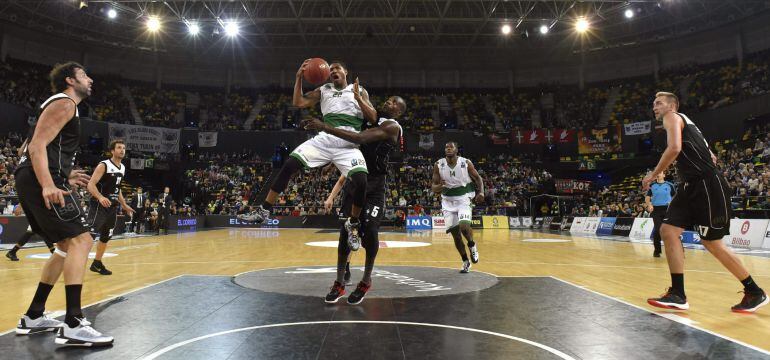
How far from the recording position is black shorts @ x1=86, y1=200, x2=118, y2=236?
717 cm

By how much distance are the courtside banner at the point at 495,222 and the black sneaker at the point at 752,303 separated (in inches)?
806

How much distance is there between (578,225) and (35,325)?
21.2 meters

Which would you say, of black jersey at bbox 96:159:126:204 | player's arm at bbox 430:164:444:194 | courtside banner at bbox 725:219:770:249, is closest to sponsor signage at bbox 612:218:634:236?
courtside banner at bbox 725:219:770:249

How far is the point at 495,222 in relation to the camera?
2484 cm

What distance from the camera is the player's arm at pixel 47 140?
125 inches

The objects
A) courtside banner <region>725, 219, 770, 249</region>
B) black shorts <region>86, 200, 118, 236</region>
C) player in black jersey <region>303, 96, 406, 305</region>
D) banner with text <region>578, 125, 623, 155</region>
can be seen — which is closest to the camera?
player in black jersey <region>303, 96, 406, 305</region>

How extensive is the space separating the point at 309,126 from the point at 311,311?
170 cm

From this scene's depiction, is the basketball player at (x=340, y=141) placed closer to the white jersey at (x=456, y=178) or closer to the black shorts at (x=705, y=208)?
the white jersey at (x=456, y=178)

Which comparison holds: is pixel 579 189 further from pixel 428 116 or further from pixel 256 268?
pixel 256 268

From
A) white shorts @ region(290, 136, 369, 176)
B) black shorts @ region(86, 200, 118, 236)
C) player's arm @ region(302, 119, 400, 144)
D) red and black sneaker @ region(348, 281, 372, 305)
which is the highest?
player's arm @ region(302, 119, 400, 144)

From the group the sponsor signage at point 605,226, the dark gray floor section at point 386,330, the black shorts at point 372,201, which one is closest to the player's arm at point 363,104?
the black shorts at point 372,201

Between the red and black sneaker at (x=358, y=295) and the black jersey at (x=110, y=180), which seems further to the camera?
the black jersey at (x=110, y=180)

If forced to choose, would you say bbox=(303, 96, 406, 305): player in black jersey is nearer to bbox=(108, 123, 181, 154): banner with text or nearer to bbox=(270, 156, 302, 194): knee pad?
bbox=(270, 156, 302, 194): knee pad

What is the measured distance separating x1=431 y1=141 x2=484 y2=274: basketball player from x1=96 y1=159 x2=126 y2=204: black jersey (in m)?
5.25
